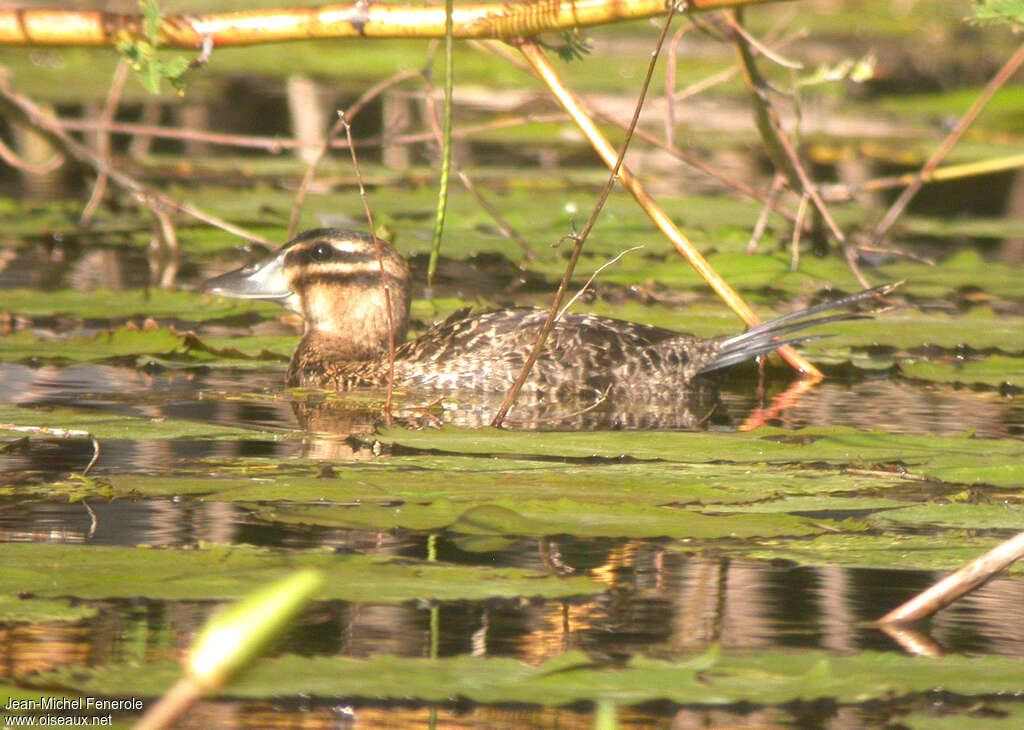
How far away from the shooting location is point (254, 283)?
Answer: 7070 mm

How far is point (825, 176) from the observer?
13555mm

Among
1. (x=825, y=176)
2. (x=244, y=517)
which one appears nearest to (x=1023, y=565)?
(x=244, y=517)

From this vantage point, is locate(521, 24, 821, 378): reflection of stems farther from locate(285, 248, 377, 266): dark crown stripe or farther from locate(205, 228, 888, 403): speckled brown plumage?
locate(285, 248, 377, 266): dark crown stripe

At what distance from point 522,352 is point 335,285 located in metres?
1.03

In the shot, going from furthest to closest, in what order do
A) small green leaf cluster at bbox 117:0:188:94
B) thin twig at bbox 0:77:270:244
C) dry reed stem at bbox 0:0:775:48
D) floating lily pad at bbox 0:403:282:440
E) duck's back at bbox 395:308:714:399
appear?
thin twig at bbox 0:77:270:244
duck's back at bbox 395:308:714:399
dry reed stem at bbox 0:0:775:48
small green leaf cluster at bbox 117:0:188:94
floating lily pad at bbox 0:403:282:440

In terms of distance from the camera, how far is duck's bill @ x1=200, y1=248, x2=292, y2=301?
7055mm

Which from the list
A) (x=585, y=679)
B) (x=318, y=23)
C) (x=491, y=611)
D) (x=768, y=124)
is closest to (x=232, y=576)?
(x=491, y=611)

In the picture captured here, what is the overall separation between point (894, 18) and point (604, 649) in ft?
84.1

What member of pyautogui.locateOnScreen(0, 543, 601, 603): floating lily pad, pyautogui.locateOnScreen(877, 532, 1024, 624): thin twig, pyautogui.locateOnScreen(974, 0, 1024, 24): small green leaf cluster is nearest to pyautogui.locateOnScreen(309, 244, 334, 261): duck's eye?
pyautogui.locateOnScreen(974, 0, 1024, 24): small green leaf cluster

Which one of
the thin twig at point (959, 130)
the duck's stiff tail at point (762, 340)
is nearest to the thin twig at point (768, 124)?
the thin twig at point (959, 130)

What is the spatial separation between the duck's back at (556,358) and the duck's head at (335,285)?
0.54 metres

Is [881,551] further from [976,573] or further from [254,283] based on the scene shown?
[254,283]

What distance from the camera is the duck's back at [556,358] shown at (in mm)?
6344

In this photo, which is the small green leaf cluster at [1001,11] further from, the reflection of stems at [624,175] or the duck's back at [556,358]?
the duck's back at [556,358]
